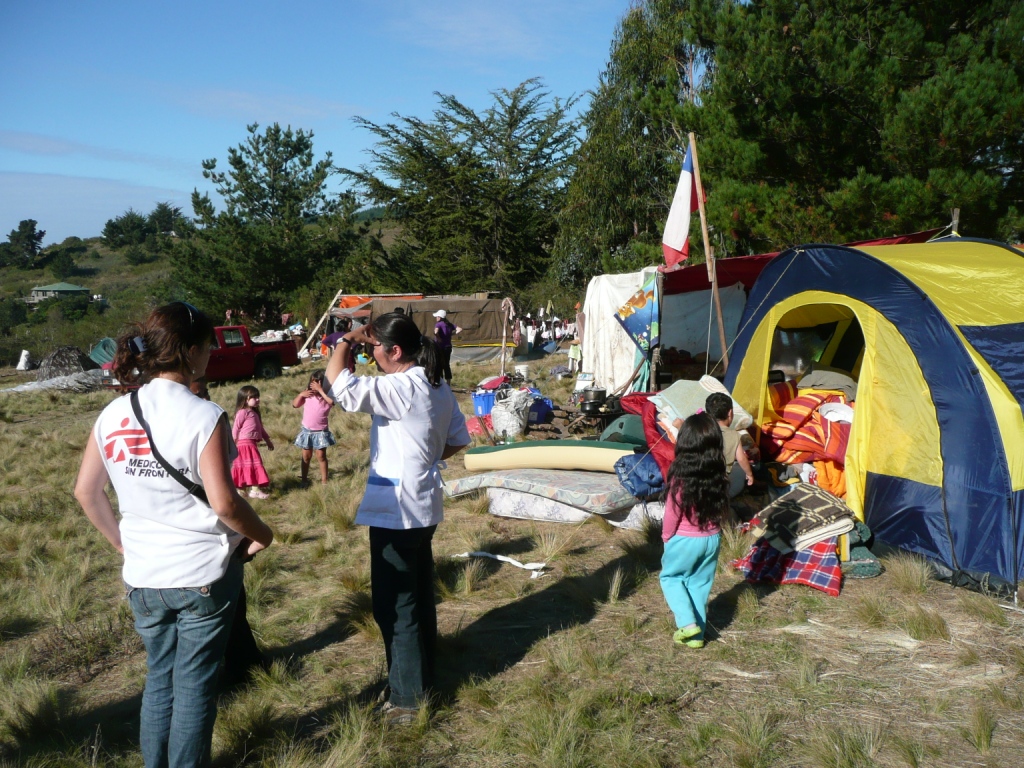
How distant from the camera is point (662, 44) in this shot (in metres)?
21.2

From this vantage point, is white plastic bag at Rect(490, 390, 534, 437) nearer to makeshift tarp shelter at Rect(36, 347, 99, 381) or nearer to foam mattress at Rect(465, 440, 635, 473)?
foam mattress at Rect(465, 440, 635, 473)

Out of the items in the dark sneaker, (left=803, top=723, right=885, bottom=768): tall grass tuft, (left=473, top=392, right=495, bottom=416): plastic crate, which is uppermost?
(left=473, top=392, right=495, bottom=416): plastic crate

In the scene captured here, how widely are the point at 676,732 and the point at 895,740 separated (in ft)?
3.12

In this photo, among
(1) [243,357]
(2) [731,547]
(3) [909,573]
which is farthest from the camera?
(1) [243,357]

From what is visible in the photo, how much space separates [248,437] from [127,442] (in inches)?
201

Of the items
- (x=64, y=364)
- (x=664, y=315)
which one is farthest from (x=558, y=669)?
(x=64, y=364)

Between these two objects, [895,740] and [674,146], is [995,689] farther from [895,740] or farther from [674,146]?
[674,146]

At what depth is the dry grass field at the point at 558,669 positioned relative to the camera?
3.47 m

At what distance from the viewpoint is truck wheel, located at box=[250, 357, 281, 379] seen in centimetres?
2085

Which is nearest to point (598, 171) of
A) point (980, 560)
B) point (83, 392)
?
point (83, 392)

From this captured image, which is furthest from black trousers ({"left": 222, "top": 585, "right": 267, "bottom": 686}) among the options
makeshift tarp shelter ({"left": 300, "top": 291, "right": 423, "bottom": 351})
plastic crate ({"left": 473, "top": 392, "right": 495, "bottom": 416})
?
makeshift tarp shelter ({"left": 300, "top": 291, "right": 423, "bottom": 351})

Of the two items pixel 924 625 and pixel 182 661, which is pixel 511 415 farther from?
pixel 182 661

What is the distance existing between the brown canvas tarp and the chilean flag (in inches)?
646

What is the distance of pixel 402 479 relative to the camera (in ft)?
11.3
